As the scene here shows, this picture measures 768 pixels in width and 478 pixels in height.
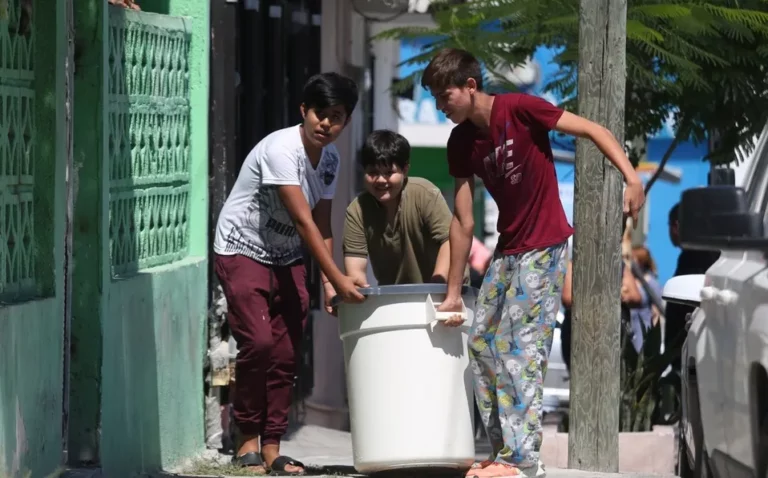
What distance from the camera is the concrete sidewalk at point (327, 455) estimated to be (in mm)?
7211

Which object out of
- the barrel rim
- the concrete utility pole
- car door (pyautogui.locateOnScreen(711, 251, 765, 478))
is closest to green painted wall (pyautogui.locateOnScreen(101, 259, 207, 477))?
the barrel rim

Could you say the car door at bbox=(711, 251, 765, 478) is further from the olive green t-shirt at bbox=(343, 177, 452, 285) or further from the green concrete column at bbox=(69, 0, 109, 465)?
the green concrete column at bbox=(69, 0, 109, 465)

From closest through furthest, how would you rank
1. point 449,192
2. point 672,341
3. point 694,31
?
1. point 694,31
2. point 672,341
3. point 449,192

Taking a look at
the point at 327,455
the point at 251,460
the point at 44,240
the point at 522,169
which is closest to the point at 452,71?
the point at 522,169

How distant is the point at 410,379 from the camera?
21.2 feet

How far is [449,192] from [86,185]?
44.8 feet

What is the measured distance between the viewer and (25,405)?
5469mm

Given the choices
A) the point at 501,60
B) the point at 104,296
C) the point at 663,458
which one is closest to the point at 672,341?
the point at 663,458

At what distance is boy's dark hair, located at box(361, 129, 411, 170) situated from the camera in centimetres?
686

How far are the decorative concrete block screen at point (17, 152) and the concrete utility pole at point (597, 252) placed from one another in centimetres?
266

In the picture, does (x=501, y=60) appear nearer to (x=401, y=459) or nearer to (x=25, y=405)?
(x=401, y=459)

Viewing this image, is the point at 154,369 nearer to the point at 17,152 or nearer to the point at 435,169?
the point at 17,152

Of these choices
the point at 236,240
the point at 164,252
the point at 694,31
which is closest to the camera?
the point at 236,240

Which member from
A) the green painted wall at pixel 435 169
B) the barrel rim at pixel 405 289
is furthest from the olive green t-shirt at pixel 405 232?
the green painted wall at pixel 435 169
